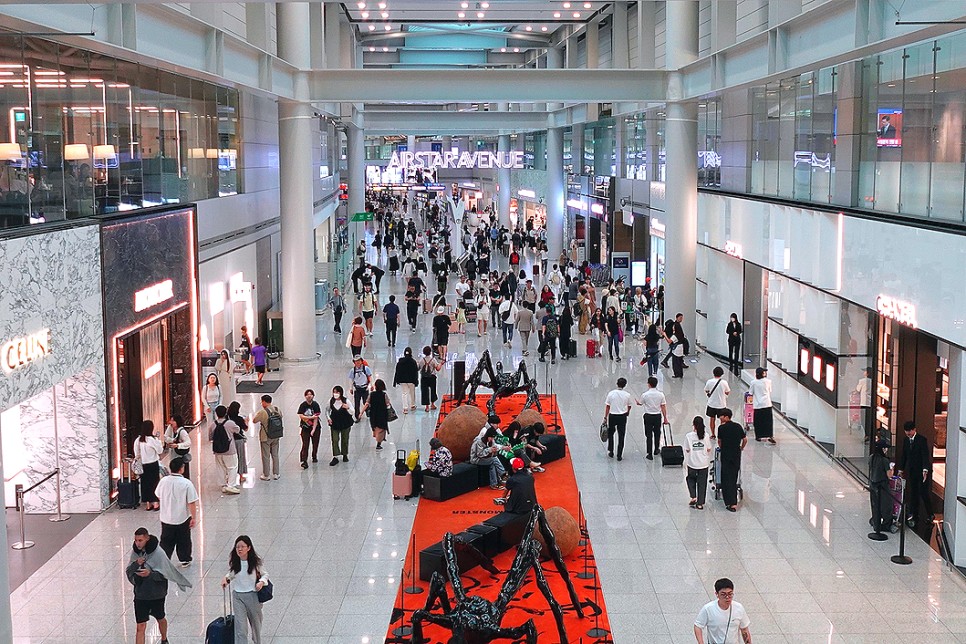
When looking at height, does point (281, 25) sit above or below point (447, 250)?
above

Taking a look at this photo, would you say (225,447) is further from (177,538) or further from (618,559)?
(618,559)

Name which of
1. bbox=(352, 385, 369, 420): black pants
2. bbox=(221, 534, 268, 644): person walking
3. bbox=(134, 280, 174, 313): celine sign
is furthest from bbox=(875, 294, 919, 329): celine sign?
bbox=(134, 280, 174, 313): celine sign

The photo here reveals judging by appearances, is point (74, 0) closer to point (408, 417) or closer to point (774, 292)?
point (408, 417)

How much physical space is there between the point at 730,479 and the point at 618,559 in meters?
2.52

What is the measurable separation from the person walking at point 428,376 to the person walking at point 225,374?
327cm

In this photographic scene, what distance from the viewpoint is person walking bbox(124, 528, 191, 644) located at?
361 inches

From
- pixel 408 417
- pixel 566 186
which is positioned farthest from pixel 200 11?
pixel 566 186

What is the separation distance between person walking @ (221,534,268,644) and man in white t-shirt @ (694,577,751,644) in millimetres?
3555

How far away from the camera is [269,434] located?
14.7 meters

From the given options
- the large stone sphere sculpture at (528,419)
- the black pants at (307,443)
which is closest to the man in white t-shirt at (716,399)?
the large stone sphere sculpture at (528,419)

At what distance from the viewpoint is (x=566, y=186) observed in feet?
159

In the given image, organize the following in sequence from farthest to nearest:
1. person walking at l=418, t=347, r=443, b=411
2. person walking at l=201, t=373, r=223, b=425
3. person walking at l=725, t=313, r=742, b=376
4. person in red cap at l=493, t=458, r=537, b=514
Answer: person walking at l=725, t=313, r=742, b=376, person walking at l=418, t=347, r=443, b=411, person walking at l=201, t=373, r=223, b=425, person in red cap at l=493, t=458, r=537, b=514

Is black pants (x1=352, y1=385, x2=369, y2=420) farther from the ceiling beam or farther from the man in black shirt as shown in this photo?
the ceiling beam

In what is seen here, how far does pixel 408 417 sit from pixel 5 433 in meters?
7.17
